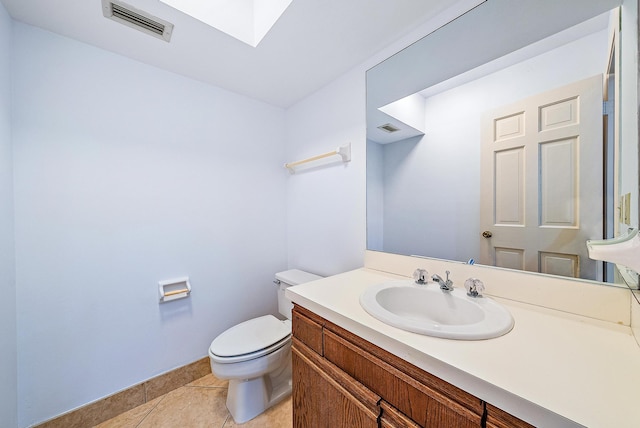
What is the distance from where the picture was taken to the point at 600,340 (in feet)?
1.98

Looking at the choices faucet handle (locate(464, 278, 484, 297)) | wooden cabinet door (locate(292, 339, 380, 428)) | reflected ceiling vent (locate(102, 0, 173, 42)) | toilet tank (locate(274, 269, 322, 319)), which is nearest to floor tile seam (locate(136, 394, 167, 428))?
toilet tank (locate(274, 269, 322, 319))

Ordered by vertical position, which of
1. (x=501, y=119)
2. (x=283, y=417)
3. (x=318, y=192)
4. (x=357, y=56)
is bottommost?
(x=283, y=417)

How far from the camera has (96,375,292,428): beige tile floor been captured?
4.20ft

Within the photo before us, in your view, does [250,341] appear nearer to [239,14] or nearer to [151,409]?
[151,409]

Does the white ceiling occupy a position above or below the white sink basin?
above

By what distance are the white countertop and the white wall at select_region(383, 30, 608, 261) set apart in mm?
407

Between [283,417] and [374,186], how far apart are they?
145cm

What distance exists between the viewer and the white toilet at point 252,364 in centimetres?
123

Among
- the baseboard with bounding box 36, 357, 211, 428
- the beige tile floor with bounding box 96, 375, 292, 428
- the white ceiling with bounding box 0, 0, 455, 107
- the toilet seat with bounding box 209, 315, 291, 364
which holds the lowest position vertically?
the beige tile floor with bounding box 96, 375, 292, 428

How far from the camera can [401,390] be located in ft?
2.04

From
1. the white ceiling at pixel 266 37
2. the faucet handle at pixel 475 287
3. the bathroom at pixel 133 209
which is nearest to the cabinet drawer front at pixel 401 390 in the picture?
the faucet handle at pixel 475 287

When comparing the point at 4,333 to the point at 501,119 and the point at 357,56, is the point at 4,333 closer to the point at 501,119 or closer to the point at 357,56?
the point at 357,56

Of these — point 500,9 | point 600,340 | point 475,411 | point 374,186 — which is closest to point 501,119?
point 500,9

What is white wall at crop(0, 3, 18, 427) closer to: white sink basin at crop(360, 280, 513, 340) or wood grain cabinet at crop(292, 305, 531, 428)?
wood grain cabinet at crop(292, 305, 531, 428)
